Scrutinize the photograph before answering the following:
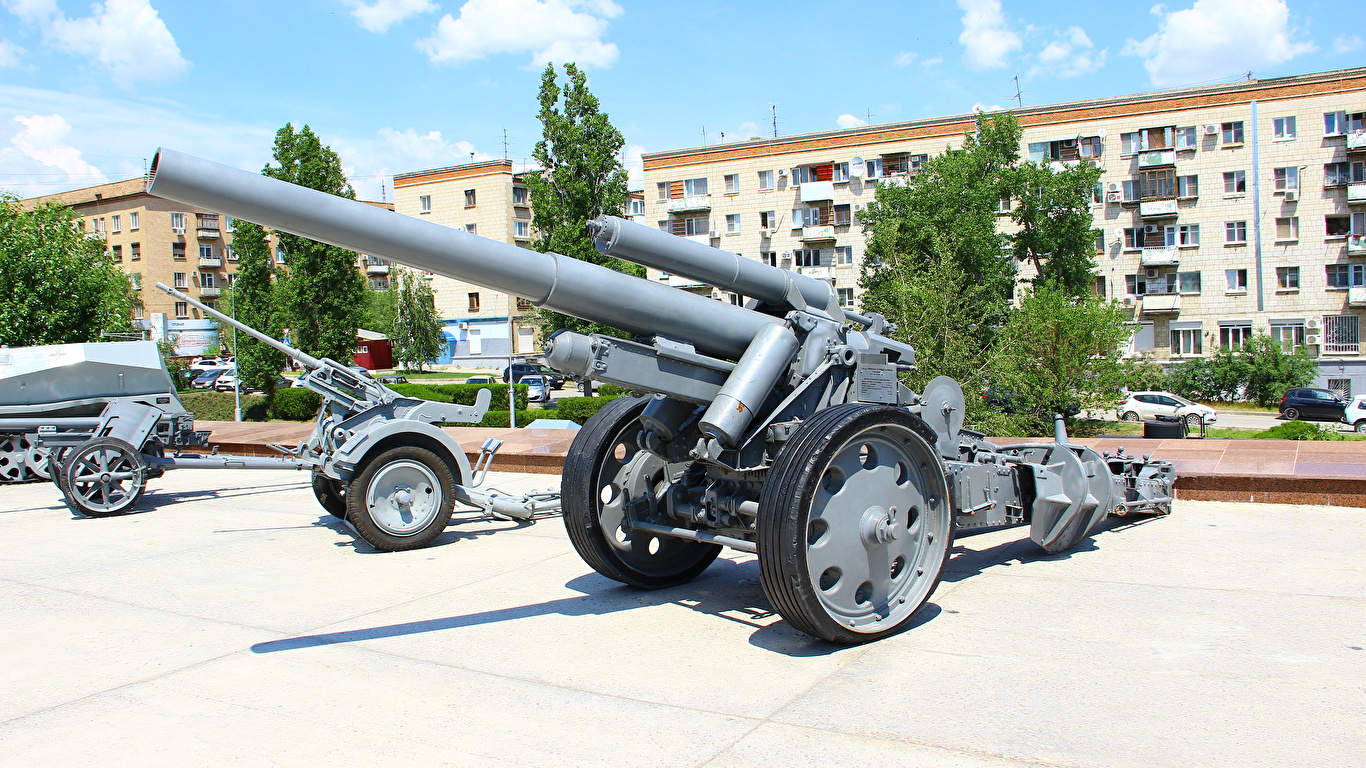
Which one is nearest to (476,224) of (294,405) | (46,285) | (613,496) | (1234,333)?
(294,405)

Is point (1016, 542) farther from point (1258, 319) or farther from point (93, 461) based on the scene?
point (1258, 319)

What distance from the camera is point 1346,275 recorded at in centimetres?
4234

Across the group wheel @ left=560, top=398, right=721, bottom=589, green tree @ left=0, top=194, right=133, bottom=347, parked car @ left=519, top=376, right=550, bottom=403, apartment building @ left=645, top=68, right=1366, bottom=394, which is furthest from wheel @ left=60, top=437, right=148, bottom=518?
apartment building @ left=645, top=68, right=1366, bottom=394

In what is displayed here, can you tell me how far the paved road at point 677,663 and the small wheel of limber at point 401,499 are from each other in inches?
10.8

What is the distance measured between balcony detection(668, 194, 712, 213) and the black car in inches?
1167

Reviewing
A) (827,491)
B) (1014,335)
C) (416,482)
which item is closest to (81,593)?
(416,482)

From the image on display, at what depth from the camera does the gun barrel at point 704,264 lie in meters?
5.33

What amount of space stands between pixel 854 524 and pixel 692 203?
48593mm

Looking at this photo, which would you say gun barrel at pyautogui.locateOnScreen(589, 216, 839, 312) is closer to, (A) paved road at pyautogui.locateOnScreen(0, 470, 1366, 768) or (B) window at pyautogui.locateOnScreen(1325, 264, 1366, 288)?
(A) paved road at pyautogui.locateOnScreen(0, 470, 1366, 768)

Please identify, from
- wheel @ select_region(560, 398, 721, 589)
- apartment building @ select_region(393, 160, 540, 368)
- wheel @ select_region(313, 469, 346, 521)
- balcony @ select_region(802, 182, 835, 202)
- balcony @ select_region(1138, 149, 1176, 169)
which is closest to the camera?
wheel @ select_region(560, 398, 721, 589)

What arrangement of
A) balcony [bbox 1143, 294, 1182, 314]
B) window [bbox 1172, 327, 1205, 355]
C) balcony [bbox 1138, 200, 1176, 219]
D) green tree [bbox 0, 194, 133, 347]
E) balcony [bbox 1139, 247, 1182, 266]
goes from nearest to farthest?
green tree [bbox 0, 194, 133, 347] < balcony [bbox 1138, 200, 1176, 219] < balcony [bbox 1139, 247, 1182, 266] < balcony [bbox 1143, 294, 1182, 314] < window [bbox 1172, 327, 1205, 355]

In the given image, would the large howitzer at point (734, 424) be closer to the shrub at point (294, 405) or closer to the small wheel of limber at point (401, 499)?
the small wheel of limber at point (401, 499)

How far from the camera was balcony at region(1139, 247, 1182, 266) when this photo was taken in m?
44.2

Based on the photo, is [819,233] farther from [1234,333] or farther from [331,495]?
[331,495]
